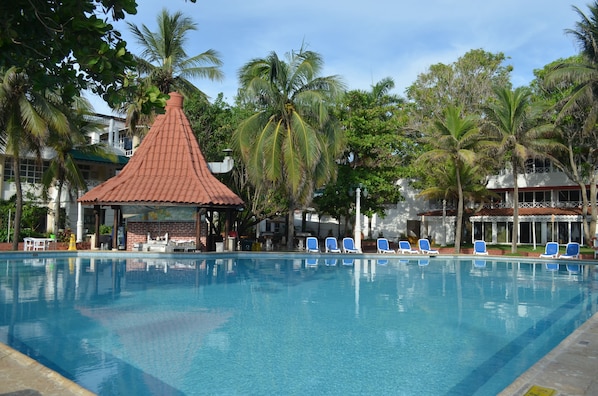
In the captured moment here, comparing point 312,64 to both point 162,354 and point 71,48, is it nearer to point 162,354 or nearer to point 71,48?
point 162,354

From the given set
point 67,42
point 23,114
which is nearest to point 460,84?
point 23,114

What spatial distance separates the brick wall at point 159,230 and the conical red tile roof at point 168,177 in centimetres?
177

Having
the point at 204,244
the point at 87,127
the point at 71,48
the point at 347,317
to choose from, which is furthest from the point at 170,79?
the point at 71,48

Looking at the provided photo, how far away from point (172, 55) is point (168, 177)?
21.7ft

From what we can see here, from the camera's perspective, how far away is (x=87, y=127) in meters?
26.5

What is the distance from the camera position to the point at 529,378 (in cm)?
477

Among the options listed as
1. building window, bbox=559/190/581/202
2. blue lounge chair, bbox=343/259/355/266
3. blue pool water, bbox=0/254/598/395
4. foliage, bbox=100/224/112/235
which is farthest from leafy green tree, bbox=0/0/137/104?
building window, bbox=559/190/581/202

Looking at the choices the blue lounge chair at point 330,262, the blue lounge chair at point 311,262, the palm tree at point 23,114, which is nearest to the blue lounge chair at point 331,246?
the blue lounge chair at point 311,262

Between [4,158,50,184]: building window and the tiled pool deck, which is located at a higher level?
[4,158,50,184]: building window

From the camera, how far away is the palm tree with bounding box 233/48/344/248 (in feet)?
74.5

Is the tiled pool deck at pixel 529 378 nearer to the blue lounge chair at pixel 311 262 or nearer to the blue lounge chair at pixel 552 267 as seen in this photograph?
the blue lounge chair at pixel 311 262

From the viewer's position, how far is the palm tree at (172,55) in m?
25.1

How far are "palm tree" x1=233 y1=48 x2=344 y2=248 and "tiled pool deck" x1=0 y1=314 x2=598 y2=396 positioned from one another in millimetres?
17573

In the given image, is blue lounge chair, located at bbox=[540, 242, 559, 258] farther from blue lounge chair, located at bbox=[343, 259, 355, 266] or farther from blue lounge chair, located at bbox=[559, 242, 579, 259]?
blue lounge chair, located at bbox=[343, 259, 355, 266]
